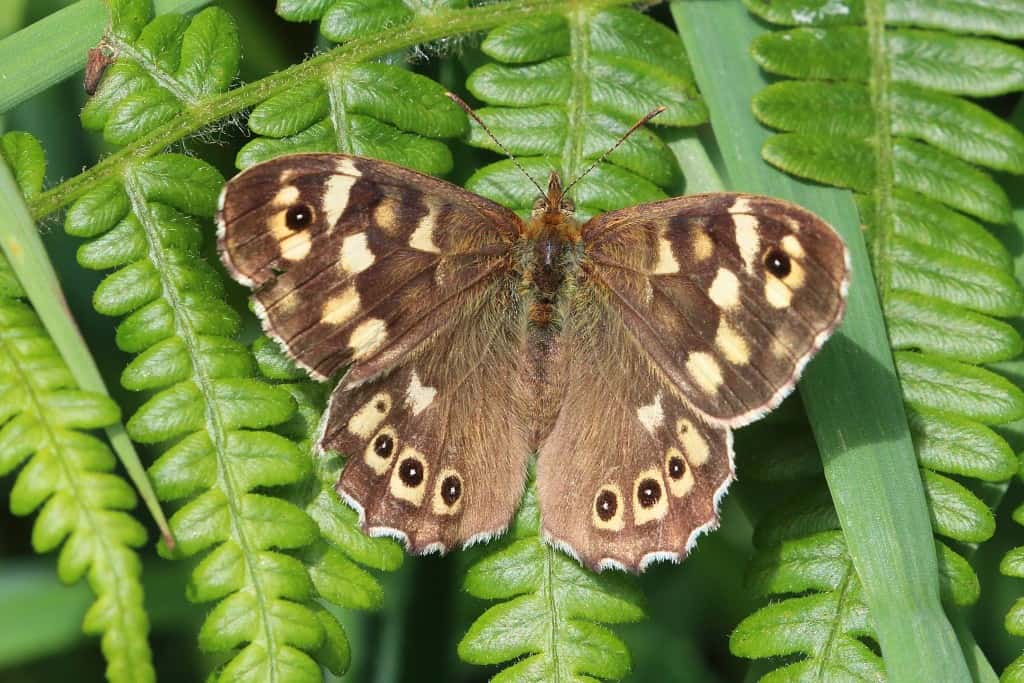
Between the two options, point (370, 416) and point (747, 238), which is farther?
point (370, 416)

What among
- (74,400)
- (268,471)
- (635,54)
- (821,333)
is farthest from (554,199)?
(74,400)

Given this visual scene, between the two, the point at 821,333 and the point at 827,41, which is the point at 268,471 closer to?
the point at 821,333

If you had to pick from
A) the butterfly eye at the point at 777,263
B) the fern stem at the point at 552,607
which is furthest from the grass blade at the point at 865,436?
the fern stem at the point at 552,607

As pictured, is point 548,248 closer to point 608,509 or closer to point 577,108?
point 577,108

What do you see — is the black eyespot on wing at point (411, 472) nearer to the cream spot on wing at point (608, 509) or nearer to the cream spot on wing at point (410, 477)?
the cream spot on wing at point (410, 477)

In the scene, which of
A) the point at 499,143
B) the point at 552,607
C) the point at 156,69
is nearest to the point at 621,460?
the point at 552,607
